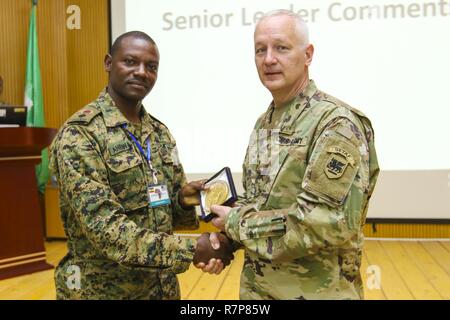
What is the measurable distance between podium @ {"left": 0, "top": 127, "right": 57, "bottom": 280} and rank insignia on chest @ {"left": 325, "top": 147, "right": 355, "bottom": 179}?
292 cm

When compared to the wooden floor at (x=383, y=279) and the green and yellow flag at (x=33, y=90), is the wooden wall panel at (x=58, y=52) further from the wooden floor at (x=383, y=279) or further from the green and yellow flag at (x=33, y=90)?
the wooden floor at (x=383, y=279)

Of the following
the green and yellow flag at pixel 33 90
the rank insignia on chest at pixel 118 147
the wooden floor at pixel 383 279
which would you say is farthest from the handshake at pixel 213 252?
the green and yellow flag at pixel 33 90

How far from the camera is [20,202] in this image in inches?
145

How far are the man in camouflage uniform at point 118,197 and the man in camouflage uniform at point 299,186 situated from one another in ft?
0.91

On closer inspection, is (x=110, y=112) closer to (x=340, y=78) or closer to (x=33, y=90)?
(x=340, y=78)

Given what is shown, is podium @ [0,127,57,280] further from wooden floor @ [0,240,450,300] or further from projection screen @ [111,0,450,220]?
projection screen @ [111,0,450,220]

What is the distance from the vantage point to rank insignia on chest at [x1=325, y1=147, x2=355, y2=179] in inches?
50.4

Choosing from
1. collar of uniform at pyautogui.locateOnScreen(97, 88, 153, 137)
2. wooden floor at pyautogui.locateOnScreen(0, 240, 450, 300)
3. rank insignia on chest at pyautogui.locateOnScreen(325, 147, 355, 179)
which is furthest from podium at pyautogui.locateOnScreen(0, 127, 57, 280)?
rank insignia on chest at pyautogui.locateOnScreen(325, 147, 355, 179)

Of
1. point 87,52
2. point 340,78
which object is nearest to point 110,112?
point 340,78

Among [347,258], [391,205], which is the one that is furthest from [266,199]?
[391,205]

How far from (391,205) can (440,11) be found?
5.96 ft

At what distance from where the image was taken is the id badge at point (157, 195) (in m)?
1.73

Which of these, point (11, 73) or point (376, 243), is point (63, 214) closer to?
point (376, 243)

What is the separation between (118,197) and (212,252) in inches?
15.9
